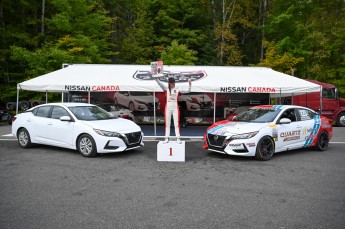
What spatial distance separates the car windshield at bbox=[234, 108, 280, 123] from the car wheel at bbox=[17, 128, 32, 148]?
6.68 metres

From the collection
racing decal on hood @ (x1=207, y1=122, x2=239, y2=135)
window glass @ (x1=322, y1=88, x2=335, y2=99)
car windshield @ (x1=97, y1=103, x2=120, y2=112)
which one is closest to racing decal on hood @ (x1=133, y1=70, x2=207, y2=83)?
car windshield @ (x1=97, y1=103, x2=120, y2=112)

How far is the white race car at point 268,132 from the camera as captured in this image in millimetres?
8562

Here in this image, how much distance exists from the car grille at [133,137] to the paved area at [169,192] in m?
0.44

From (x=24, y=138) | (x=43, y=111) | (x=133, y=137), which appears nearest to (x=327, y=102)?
(x=133, y=137)

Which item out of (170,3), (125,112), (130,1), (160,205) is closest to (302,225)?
(160,205)

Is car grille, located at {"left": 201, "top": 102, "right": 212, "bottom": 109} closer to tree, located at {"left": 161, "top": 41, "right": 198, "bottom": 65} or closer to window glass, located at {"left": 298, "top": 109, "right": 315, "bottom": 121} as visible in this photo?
window glass, located at {"left": 298, "top": 109, "right": 315, "bottom": 121}

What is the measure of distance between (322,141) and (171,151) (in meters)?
5.37

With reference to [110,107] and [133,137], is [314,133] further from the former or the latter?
[110,107]

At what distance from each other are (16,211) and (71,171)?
2624 millimetres

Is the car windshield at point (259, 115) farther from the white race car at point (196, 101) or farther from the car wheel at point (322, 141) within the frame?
the white race car at point (196, 101)

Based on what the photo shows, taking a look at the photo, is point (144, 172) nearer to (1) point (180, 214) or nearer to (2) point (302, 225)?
(1) point (180, 214)

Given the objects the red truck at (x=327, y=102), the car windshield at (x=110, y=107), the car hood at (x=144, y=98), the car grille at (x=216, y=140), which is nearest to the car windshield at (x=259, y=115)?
the car grille at (x=216, y=140)

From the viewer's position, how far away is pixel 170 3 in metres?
33.1

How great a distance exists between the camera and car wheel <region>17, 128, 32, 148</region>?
1033 centimetres
